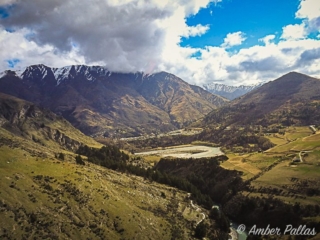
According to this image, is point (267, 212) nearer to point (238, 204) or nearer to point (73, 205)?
point (238, 204)

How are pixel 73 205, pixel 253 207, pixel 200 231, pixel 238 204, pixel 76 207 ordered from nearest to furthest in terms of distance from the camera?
1. pixel 76 207
2. pixel 73 205
3. pixel 200 231
4. pixel 253 207
5. pixel 238 204

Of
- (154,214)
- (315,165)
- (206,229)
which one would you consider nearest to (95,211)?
(154,214)

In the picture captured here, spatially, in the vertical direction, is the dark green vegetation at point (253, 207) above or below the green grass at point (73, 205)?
below

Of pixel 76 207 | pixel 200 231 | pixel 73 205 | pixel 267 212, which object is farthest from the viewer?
pixel 267 212

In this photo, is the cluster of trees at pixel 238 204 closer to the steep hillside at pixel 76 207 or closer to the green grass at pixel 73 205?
the steep hillside at pixel 76 207

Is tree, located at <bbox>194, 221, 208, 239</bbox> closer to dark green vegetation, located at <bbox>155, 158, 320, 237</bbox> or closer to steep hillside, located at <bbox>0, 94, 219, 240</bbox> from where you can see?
steep hillside, located at <bbox>0, 94, 219, 240</bbox>

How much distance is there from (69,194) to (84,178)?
60.7ft

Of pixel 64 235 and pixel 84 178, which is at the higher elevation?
pixel 84 178

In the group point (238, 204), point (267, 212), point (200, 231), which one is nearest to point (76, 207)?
point (200, 231)

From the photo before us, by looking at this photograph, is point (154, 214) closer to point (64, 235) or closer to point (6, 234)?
point (64, 235)

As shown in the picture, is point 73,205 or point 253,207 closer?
point 73,205

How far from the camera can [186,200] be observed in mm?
161625

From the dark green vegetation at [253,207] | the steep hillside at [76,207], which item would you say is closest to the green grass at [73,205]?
the steep hillside at [76,207]

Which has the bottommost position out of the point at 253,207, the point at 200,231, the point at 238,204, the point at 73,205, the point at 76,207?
the point at 200,231
